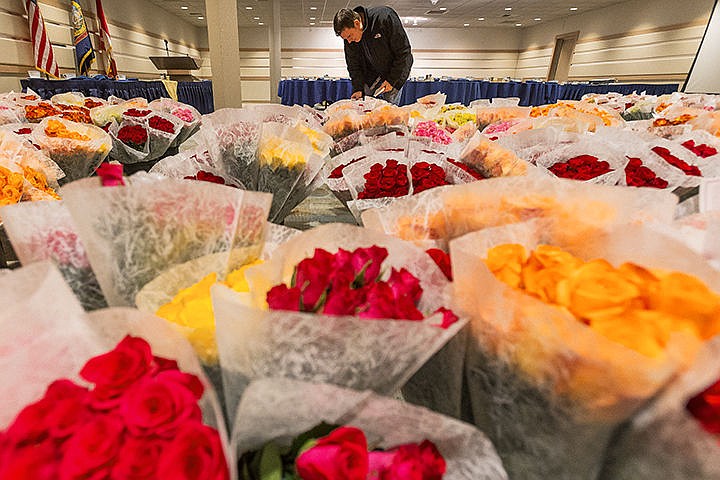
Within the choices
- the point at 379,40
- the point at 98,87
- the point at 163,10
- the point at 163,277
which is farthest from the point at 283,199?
the point at 163,10

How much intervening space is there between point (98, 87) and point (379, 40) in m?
3.65

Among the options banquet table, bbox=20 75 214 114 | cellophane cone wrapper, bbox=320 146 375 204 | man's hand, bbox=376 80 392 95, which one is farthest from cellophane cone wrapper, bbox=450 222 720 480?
banquet table, bbox=20 75 214 114

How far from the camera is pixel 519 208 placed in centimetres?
69

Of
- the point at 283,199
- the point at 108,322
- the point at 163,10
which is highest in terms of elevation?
the point at 163,10

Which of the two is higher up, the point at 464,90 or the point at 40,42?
the point at 40,42

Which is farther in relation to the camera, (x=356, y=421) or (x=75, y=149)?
(x=75, y=149)

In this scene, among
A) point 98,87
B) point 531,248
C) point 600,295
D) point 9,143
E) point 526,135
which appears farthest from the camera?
point 98,87

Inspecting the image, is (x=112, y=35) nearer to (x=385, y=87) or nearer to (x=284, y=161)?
(x=385, y=87)

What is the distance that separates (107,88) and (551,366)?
597 centimetres

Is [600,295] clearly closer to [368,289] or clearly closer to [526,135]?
[368,289]

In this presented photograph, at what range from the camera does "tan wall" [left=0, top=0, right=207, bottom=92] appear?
19.9ft

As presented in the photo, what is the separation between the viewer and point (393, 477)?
420mm

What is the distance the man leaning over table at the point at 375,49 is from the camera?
10.2 feet

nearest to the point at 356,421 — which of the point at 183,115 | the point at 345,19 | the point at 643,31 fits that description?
the point at 183,115
